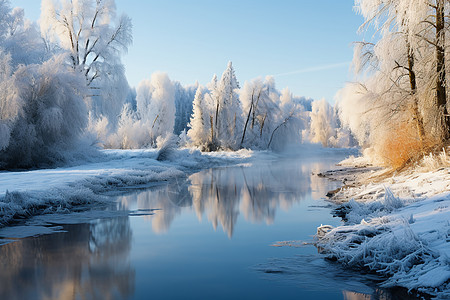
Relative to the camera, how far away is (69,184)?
10695 millimetres

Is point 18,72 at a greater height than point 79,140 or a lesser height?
greater

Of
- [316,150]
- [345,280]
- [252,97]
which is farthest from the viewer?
[316,150]

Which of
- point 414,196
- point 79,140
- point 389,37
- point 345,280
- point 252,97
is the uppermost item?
point 252,97

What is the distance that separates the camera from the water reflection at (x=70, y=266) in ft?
13.7

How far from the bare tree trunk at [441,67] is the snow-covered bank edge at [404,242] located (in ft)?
12.1

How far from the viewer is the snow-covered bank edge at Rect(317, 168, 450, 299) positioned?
4.07 m

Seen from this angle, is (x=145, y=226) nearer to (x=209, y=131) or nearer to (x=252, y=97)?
(x=209, y=131)

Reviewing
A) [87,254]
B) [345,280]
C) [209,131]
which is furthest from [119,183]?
[209,131]

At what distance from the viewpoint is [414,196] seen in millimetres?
7363

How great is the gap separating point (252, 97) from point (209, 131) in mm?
7666

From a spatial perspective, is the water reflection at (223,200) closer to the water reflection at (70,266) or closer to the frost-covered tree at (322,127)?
the water reflection at (70,266)

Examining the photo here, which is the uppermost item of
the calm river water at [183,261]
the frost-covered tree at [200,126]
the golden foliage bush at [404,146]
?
the frost-covered tree at [200,126]

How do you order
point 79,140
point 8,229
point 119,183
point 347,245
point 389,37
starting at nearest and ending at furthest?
1. point 347,245
2. point 8,229
3. point 389,37
4. point 119,183
5. point 79,140

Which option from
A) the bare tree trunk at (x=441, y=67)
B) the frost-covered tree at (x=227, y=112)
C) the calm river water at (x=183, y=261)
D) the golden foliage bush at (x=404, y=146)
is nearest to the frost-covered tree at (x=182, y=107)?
the frost-covered tree at (x=227, y=112)
